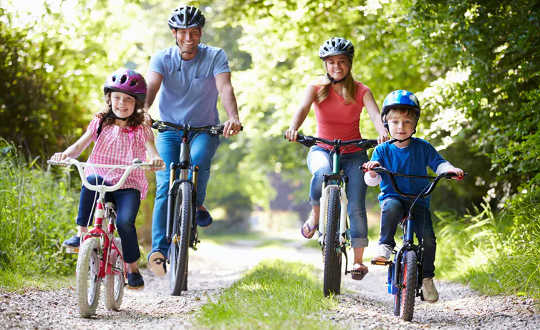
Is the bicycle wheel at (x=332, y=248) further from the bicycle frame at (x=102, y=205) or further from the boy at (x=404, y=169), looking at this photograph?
the bicycle frame at (x=102, y=205)

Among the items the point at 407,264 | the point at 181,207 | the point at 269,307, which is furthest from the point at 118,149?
the point at 407,264

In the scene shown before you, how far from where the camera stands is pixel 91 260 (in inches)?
191

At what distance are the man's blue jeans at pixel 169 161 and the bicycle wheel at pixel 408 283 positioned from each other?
6.72 feet

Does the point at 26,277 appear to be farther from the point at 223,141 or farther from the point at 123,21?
the point at 223,141

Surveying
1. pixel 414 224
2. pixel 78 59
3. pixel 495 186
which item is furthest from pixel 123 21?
pixel 414 224

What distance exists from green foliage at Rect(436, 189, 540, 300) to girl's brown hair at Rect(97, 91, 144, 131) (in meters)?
3.42

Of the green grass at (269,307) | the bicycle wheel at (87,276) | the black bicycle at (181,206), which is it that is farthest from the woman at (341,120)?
the bicycle wheel at (87,276)

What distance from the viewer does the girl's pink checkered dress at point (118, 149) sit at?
5.07 m

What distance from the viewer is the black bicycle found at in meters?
5.57

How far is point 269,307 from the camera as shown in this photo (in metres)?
4.70

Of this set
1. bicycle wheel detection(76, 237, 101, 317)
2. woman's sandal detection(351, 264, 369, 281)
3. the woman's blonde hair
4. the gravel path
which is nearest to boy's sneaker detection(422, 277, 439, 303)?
the gravel path

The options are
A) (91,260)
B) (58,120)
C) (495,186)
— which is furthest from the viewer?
(58,120)

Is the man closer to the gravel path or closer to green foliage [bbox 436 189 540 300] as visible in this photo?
the gravel path

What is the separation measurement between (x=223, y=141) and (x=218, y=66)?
2049 cm
